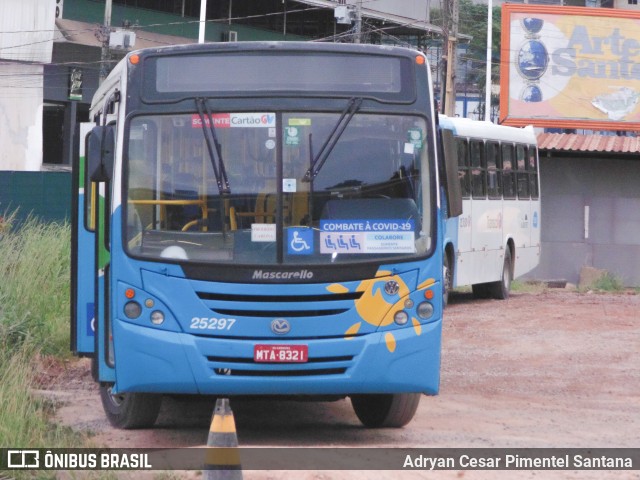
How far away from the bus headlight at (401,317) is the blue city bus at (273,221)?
0.02 m

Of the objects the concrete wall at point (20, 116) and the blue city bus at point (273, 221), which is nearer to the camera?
the blue city bus at point (273, 221)

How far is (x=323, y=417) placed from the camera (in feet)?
35.1

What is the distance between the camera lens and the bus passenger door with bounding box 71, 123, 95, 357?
409 inches

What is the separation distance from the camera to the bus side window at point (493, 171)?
22.1m

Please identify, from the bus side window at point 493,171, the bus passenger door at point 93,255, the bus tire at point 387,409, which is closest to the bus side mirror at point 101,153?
the bus passenger door at point 93,255

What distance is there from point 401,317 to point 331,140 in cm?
137

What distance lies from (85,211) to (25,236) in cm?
799

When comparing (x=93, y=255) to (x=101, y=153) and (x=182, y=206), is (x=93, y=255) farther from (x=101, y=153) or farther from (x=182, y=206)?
(x=182, y=206)

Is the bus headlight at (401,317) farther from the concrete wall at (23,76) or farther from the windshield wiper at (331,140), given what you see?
the concrete wall at (23,76)

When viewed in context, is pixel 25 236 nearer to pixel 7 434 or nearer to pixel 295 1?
pixel 7 434

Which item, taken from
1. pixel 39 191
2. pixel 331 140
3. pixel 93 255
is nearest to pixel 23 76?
pixel 39 191

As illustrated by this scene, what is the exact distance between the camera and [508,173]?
76.1 feet

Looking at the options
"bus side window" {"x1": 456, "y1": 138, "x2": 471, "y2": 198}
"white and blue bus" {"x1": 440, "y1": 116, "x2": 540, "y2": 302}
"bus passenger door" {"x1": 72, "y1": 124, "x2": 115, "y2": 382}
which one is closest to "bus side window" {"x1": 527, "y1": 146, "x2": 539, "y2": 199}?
"white and blue bus" {"x1": 440, "y1": 116, "x2": 540, "y2": 302}

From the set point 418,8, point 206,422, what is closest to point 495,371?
point 206,422
